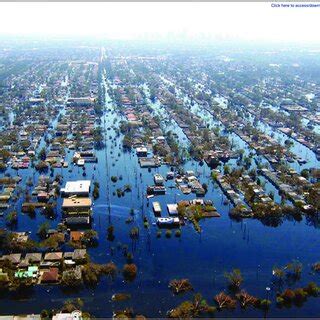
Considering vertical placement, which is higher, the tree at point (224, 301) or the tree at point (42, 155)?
the tree at point (42, 155)

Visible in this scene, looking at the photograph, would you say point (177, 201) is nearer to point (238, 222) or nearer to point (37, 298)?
point (238, 222)

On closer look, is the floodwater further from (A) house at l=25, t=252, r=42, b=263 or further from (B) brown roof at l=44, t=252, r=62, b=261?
(A) house at l=25, t=252, r=42, b=263

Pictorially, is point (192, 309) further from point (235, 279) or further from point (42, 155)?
point (42, 155)

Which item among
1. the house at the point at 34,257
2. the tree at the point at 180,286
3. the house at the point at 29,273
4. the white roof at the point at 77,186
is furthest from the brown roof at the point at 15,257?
the white roof at the point at 77,186

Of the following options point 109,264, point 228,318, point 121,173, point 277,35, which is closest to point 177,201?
point 121,173

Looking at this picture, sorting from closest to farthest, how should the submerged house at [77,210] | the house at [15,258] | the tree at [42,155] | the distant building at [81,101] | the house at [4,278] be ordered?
the house at [4,278], the house at [15,258], the submerged house at [77,210], the tree at [42,155], the distant building at [81,101]

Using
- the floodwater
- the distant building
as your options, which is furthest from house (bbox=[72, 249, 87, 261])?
the distant building

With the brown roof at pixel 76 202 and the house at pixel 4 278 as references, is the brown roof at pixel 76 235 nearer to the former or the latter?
the brown roof at pixel 76 202

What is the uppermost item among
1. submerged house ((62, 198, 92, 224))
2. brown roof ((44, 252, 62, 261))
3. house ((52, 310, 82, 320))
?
submerged house ((62, 198, 92, 224))
